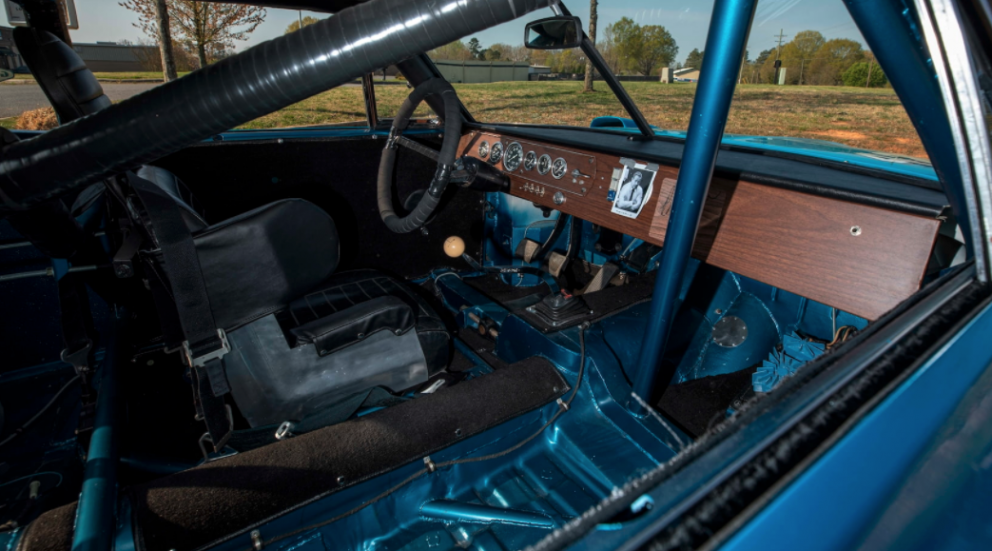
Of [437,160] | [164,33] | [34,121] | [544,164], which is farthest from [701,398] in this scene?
[164,33]

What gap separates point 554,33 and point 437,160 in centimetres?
66

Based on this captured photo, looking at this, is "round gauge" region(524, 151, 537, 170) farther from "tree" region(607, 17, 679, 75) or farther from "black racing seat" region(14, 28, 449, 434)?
"black racing seat" region(14, 28, 449, 434)

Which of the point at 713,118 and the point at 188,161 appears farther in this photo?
the point at 188,161

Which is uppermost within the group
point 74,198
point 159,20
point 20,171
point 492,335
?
point 159,20

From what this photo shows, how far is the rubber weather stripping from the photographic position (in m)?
1.15

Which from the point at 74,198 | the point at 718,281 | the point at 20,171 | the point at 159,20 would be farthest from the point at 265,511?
the point at 159,20

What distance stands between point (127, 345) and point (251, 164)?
93 centimetres

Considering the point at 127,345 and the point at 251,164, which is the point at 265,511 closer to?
the point at 127,345

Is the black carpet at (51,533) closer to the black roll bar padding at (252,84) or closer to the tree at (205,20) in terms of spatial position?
the black roll bar padding at (252,84)

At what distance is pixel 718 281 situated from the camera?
7.07 ft

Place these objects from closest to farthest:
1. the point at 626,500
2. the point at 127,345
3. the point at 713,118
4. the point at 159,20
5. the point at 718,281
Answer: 1. the point at 626,500
2. the point at 713,118
3. the point at 127,345
4. the point at 718,281
5. the point at 159,20

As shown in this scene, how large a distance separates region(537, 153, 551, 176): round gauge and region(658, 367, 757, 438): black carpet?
3.48ft

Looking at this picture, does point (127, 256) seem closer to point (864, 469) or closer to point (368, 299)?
point (368, 299)

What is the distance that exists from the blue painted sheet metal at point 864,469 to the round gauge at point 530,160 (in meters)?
1.68
